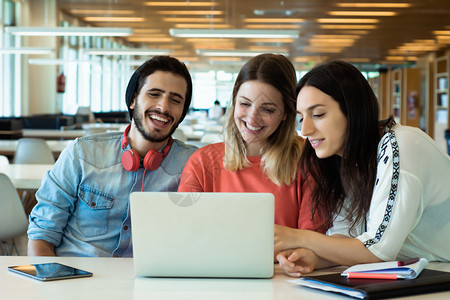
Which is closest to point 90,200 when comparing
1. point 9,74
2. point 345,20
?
point 9,74

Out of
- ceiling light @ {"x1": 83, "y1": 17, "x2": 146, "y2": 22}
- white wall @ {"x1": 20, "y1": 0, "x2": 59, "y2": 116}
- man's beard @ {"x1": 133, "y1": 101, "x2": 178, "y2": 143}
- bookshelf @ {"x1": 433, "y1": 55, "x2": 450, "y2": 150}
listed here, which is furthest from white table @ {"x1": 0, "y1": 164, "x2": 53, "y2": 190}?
bookshelf @ {"x1": 433, "y1": 55, "x2": 450, "y2": 150}

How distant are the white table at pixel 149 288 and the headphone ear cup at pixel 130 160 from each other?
0.60 m

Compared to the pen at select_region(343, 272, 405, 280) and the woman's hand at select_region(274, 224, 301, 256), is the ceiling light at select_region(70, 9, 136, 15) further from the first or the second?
the pen at select_region(343, 272, 405, 280)

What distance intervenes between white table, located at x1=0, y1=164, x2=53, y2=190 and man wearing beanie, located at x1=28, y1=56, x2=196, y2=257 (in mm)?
1222

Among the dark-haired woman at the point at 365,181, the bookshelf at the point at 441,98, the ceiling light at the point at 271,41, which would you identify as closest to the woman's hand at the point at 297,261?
the dark-haired woman at the point at 365,181

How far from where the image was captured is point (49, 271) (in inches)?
58.3

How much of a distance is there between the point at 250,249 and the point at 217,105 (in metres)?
18.5

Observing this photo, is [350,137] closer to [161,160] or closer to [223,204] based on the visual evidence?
[223,204]

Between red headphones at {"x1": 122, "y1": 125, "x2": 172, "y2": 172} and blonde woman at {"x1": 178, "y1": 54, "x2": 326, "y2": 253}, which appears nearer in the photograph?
blonde woman at {"x1": 178, "y1": 54, "x2": 326, "y2": 253}

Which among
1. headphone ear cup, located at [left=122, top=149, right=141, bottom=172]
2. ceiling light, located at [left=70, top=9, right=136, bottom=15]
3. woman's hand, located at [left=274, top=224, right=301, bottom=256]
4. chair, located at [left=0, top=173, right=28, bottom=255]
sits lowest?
chair, located at [left=0, top=173, right=28, bottom=255]

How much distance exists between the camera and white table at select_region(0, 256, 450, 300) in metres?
1.29

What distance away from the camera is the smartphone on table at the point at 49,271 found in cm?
142

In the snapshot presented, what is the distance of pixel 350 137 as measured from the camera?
1650mm

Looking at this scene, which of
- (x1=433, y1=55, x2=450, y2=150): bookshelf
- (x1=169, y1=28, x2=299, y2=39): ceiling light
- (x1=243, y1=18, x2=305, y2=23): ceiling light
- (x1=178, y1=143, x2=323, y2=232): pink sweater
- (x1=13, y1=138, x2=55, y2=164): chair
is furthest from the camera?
(x1=433, y1=55, x2=450, y2=150): bookshelf
